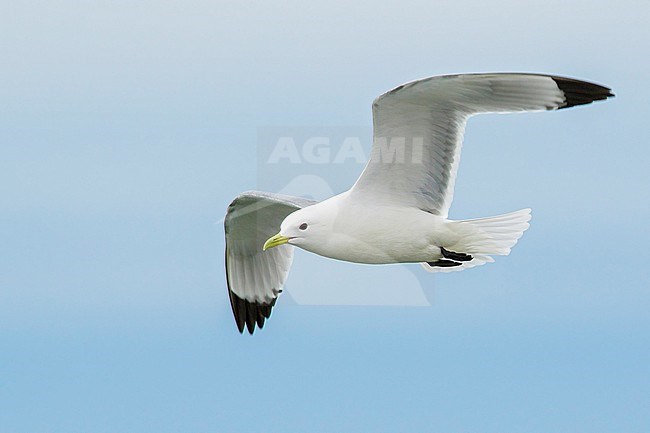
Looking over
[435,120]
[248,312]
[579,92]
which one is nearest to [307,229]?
[435,120]

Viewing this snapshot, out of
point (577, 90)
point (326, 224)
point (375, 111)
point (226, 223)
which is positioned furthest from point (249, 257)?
point (577, 90)

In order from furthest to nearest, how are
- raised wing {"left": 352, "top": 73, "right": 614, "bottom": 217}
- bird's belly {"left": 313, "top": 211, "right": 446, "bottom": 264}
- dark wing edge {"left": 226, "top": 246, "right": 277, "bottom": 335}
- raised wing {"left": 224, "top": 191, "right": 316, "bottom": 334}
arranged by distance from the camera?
dark wing edge {"left": 226, "top": 246, "right": 277, "bottom": 335} < raised wing {"left": 224, "top": 191, "right": 316, "bottom": 334} < bird's belly {"left": 313, "top": 211, "right": 446, "bottom": 264} < raised wing {"left": 352, "top": 73, "right": 614, "bottom": 217}

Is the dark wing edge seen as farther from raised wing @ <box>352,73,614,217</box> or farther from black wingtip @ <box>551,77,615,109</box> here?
black wingtip @ <box>551,77,615,109</box>

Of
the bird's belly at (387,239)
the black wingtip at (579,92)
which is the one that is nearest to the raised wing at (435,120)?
the black wingtip at (579,92)

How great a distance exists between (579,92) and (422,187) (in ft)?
3.76

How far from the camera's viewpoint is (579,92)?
23.2 ft

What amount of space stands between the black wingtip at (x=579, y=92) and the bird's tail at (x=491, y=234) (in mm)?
954

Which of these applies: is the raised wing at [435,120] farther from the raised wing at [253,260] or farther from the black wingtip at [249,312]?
the black wingtip at [249,312]

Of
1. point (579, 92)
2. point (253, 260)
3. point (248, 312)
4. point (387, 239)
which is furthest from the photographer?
point (248, 312)

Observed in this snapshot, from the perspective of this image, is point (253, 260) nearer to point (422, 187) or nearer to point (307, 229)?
point (307, 229)

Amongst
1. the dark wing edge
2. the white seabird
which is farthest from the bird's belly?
the dark wing edge

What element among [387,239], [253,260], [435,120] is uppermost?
[435,120]

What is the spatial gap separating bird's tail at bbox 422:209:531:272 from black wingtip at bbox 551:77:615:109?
954 millimetres

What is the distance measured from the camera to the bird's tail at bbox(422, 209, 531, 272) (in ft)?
24.8
